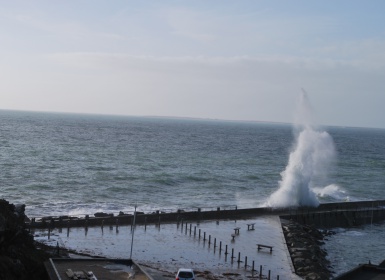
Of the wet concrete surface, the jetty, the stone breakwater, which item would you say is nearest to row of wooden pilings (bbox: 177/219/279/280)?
the wet concrete surface

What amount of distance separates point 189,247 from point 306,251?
7.98 meters

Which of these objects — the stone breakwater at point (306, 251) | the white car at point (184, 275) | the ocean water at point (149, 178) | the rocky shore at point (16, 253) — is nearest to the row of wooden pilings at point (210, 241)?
the stone breakwater at point (306, 251)

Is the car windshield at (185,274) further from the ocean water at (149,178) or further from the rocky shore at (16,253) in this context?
the ocean water at (149,178)

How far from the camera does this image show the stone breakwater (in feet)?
115

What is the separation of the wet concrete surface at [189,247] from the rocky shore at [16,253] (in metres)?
7.32

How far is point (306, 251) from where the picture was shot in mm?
39188

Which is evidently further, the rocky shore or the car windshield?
the car windshield

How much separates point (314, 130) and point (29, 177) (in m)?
37.0

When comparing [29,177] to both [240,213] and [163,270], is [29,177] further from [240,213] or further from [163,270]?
[163,270]

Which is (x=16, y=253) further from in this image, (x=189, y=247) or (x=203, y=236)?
(x=203, y=236)

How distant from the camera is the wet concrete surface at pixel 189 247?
1342 inches

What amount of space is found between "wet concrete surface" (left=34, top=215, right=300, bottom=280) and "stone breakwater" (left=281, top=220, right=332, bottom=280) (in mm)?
598

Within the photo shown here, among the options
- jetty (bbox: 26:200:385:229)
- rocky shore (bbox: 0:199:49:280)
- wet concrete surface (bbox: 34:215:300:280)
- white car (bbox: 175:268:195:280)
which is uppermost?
rocky shore (bbox: 0:199:49:280)

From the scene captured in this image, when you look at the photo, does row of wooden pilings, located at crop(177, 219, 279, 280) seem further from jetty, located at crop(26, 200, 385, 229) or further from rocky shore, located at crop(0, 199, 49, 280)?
rocky shore, located at crop(0, 199, 49, 280)
